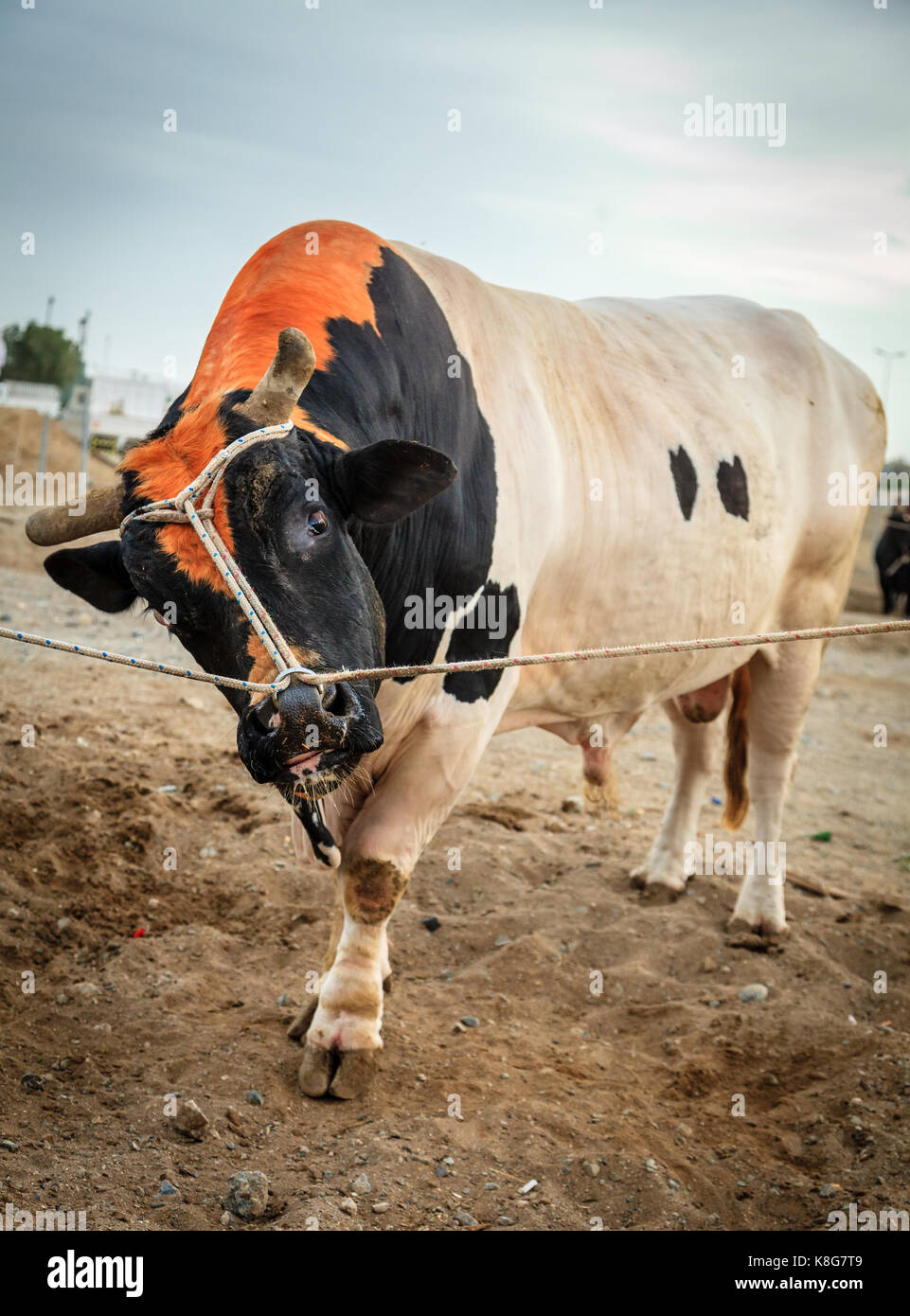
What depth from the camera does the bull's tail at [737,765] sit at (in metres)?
5.74

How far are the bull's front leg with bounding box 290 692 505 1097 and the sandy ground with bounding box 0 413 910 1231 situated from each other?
5.2 inches

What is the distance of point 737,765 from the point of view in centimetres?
578

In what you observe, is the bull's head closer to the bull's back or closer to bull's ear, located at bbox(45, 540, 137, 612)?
bull's ear, located at bbox(45, 540, 137, 612)

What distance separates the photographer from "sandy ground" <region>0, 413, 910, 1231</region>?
9.76 ft

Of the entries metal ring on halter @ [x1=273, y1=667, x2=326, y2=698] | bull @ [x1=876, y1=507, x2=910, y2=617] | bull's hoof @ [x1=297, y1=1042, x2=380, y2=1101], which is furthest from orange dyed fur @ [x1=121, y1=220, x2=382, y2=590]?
bull @ [x1=876, y1=507, x2=910, y2=617]

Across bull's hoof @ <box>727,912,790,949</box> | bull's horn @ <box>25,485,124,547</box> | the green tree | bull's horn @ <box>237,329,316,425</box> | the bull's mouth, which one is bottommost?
bull's hoof @ <box>727,912,790,949</box>

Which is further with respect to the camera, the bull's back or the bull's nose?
the bull's back

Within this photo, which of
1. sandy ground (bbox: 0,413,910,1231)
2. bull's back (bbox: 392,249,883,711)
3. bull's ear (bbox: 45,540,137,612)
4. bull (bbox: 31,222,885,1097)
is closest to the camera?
bull (bbox: 31,222,885,1097)

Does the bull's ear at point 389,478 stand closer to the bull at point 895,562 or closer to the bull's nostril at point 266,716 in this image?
the bull's nostril at point 266,716

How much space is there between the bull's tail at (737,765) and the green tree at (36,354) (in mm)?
49521

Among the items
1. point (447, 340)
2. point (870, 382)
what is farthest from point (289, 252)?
point (870, 382)

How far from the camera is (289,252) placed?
3.43m

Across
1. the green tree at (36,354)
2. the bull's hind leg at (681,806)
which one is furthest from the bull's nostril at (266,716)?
the green tree at (36,354)
